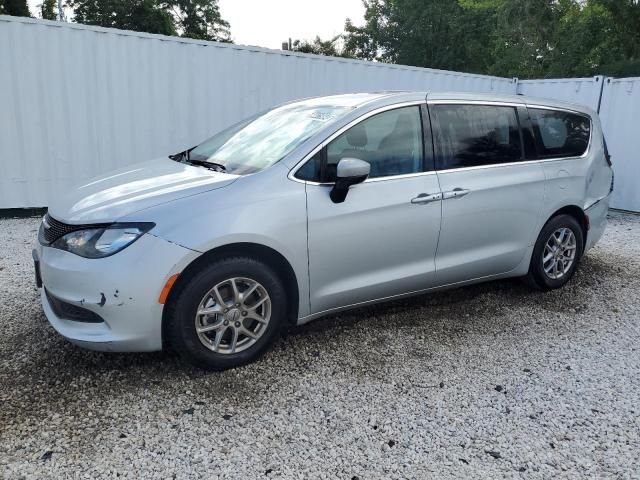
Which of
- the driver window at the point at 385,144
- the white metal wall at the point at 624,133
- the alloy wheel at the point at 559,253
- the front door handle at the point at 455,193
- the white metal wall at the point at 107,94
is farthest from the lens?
the white metal wall at the point at 624,133

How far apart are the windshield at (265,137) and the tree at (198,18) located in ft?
124

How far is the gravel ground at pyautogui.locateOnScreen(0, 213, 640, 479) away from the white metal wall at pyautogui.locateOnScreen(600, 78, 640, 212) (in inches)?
226

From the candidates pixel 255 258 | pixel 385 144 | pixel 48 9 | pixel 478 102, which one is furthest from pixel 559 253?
pixel 48 9

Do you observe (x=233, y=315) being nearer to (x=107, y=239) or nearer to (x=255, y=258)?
(x=255, y=258)

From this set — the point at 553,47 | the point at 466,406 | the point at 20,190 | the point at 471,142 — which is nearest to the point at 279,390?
the point at 466,406

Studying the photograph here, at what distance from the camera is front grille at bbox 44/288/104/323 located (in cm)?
280

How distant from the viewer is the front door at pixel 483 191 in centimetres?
372

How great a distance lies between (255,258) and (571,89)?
28.7 feet

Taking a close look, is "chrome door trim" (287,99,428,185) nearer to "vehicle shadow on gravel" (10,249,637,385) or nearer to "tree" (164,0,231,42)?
"vehicle shadow on gravel" (10,249,637,385)

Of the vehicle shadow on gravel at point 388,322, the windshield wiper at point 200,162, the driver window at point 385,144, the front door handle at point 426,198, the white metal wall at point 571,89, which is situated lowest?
the vehicle shadow on gravel at point 388,322

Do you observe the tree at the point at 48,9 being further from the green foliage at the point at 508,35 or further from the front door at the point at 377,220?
the front door at the point at 377,220

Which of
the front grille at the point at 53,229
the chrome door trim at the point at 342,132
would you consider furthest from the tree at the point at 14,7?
the chrome door trim at the point at 342,132

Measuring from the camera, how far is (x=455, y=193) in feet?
12.1

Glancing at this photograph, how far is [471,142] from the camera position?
3902mm
